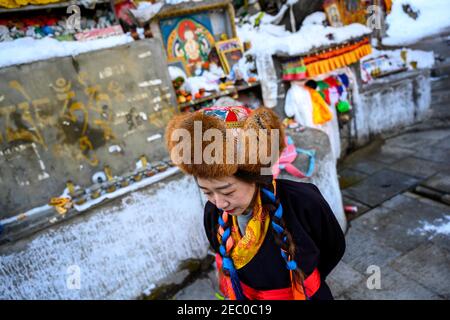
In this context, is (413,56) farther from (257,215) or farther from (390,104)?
(257,215)

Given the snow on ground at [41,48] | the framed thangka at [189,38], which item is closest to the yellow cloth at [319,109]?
the framed thangka at [189,38]

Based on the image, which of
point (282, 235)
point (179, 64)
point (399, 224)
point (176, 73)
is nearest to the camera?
point (282, 235)

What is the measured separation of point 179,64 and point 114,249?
122 inches

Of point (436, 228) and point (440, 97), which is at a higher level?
point (440, 97)

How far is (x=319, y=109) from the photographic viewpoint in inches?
195

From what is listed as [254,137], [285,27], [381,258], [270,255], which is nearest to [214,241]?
[270,255]

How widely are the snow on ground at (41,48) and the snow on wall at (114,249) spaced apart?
5.31 ft

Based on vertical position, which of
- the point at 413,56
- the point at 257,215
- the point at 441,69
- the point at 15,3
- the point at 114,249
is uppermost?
the point at 15,3

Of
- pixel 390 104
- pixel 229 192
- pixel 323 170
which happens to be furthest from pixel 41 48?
pixel 390 104

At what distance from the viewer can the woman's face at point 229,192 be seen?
1358mm

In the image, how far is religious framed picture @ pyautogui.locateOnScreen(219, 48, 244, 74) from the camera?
5.04 m

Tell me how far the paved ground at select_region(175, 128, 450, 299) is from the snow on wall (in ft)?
1.78

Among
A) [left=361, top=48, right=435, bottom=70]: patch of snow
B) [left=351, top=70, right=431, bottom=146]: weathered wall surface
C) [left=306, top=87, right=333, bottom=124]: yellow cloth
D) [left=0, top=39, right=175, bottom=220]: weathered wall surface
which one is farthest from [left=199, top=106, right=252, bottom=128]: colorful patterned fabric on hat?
[left=361, top=48, right=435, bottom=70]: patch of snow

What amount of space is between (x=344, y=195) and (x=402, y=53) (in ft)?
16.5
